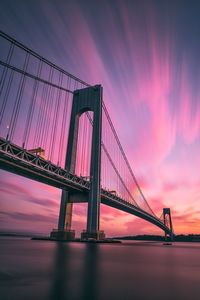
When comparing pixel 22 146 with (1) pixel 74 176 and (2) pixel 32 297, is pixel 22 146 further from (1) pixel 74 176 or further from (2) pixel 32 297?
(2) pixel 32 297

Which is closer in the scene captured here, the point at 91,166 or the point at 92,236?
the point at 92,236

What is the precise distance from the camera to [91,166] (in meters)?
45.6

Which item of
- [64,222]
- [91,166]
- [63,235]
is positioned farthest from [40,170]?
[63,235]

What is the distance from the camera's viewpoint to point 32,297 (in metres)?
6.42

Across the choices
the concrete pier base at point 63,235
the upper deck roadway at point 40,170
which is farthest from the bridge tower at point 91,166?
the upper deck roadway at point 40,170

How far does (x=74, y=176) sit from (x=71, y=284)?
34975mm

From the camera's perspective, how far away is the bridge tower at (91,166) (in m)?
42.9

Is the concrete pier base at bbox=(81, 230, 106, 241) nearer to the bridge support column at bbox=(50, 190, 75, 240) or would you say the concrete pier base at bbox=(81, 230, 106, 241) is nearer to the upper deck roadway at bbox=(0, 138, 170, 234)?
the bridge support column at bbox=(50, 190, 75, 240)

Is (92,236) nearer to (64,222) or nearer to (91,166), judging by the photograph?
(64,222)

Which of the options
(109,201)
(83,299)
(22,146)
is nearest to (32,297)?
(83,299)

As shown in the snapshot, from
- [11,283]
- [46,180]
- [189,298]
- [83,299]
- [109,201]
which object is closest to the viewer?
[83,299]

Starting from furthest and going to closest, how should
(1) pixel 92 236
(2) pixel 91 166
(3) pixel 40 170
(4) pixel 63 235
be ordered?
(2) pixel 91 166 < (4) pixel 63 235 < (1) pixel 92 236 < (3) pixel 40 170

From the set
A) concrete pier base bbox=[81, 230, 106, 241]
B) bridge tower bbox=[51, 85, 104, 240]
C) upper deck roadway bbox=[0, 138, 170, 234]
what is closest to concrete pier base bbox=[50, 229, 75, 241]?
bridge tower bbox=[51, 85, 104, 240]

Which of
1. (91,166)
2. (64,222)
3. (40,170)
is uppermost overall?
(91,166)
